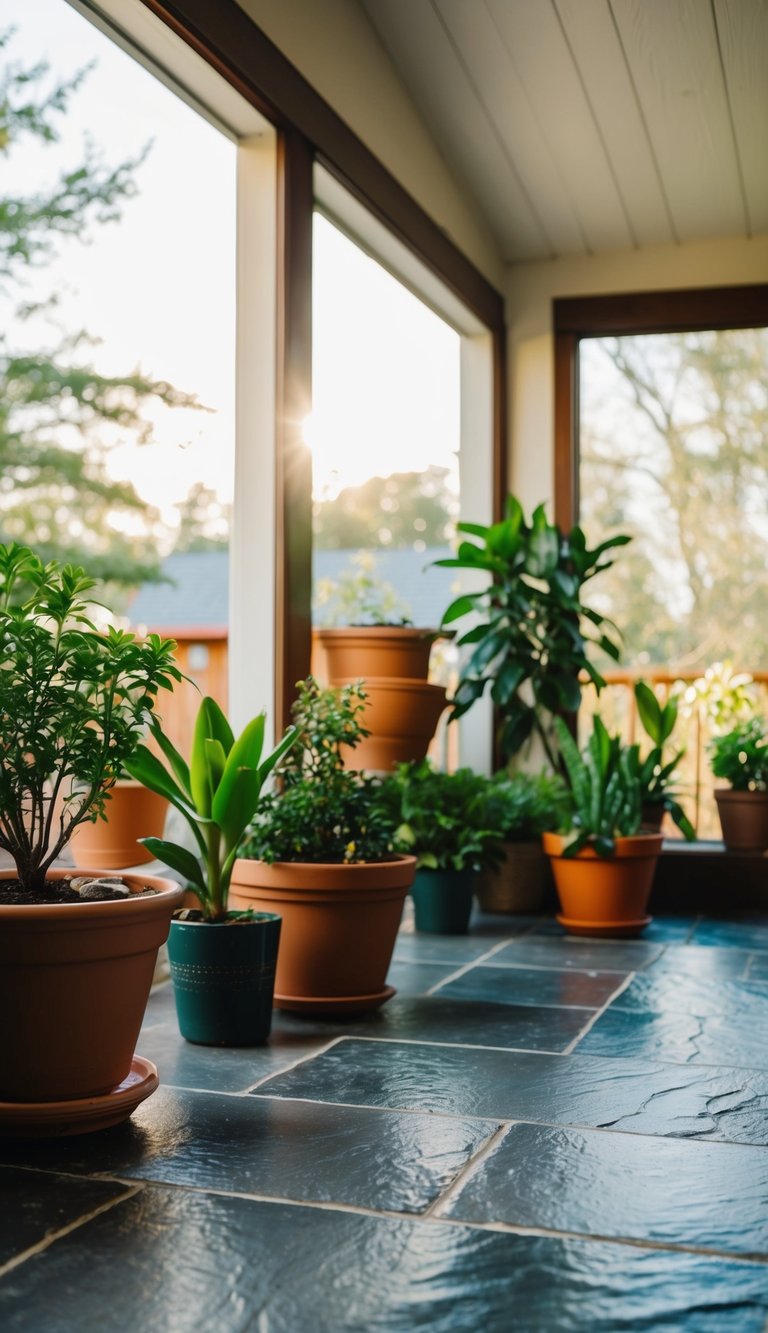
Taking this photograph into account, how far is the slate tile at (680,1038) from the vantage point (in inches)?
95.2

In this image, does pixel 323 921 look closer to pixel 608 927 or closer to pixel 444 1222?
pixel 444 1222

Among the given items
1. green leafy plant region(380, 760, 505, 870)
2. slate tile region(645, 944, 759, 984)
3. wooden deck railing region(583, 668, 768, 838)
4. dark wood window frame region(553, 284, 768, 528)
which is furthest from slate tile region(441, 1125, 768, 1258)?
dark wood window frame region(553, 284, 768, 528)

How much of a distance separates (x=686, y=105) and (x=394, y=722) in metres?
2.19

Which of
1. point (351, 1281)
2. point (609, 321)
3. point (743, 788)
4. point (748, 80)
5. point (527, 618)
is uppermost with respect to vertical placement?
point (748, 80)

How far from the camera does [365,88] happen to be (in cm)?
367

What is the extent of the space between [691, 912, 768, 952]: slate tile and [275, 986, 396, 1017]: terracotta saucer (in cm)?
145

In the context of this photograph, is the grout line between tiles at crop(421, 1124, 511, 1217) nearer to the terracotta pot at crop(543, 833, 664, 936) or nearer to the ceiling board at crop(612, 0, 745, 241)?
the terracotta pot at crop(543, 833, 664, 936)

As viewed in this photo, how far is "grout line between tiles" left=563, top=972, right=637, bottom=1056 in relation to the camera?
2.48 meters

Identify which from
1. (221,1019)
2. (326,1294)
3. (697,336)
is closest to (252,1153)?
(326,1294)

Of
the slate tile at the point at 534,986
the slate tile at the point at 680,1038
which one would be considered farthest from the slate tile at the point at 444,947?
the slate tile at the point at 680,1038

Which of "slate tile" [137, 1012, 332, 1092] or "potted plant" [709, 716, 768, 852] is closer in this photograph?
"slate tile" [137, 1012, 332, 1092]

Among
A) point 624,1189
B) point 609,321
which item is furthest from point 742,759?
point 624,1189

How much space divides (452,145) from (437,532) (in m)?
2.10

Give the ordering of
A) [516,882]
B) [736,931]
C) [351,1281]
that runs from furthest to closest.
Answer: [516,882], [736,931], [351,1281]
